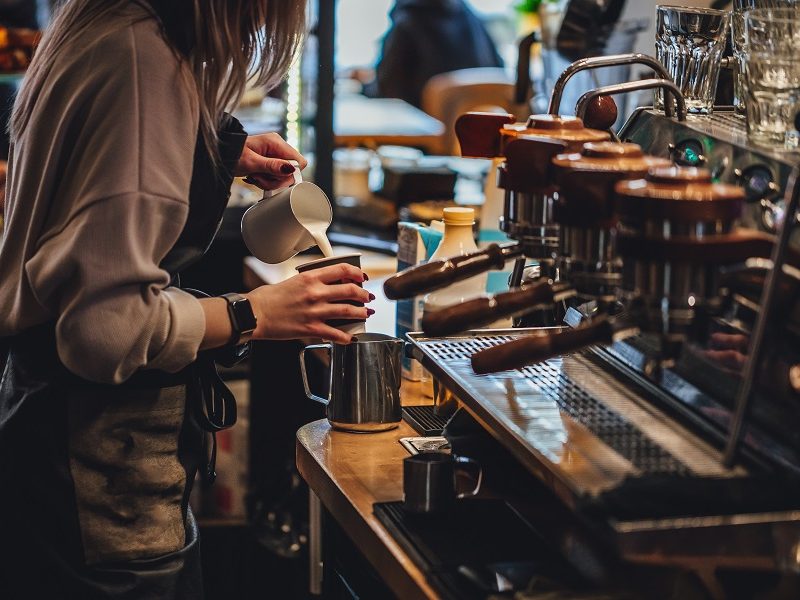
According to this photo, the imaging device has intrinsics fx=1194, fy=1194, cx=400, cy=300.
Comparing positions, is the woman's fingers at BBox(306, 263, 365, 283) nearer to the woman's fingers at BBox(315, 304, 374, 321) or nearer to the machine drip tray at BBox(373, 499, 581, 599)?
the woman's fingers at BBox(315, 304, 374, 321)

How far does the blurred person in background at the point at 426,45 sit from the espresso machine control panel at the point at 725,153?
152 inches

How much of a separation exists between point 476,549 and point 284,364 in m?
1.90

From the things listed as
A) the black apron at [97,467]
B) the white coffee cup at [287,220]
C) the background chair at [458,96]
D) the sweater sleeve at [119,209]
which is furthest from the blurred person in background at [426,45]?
the sweater sleeve at [119,209]

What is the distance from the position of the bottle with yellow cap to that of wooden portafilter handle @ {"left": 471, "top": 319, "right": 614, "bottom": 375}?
2.26 ft

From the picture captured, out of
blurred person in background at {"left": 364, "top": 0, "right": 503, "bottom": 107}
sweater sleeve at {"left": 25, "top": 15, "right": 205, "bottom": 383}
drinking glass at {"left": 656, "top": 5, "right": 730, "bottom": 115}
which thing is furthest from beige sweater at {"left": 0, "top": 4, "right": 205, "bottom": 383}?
blurred person in background at {"left": 364, "top": 0, "right": 503, "bottom": 107}

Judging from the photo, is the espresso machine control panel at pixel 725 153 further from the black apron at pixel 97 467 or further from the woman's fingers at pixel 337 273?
the black apron at pixel 97 467

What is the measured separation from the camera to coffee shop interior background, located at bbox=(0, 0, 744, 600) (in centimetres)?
303

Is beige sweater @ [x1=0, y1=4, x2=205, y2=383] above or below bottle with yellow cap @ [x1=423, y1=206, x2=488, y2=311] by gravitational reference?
above

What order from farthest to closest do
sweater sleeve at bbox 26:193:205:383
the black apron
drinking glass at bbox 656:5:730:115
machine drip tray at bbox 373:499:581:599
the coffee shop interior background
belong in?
the coffee shop interior background < drinking glass at bbox 656:5:730:115 < the black apron < sweater sleeve at bbox 26:193:205:383 < machine drip tray at bbox 373:499:581:599

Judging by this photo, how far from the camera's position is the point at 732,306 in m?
1.18

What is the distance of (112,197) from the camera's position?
50.9 inches

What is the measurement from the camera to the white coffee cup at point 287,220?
5.83 feet

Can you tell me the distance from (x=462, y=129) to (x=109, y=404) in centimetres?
57

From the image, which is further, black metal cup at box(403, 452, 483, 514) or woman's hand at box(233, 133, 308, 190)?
woman's hand at box(233, 133, 308, 190)
